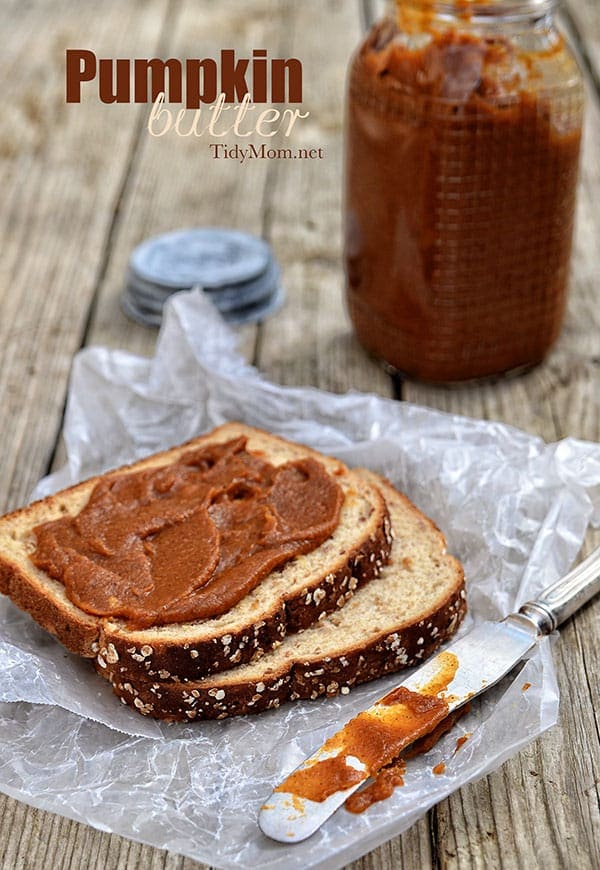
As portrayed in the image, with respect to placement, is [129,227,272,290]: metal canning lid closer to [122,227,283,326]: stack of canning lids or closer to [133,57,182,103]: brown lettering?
[122,227,283,326]: stack of canning lids

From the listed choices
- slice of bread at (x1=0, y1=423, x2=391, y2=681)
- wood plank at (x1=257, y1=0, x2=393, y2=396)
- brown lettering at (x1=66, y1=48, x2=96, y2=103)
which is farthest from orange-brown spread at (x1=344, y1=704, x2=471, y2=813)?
brown lettering at (x1=66, y1=48, x2=96, y2=103)

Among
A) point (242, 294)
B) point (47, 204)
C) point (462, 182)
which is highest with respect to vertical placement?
point (462, 182)

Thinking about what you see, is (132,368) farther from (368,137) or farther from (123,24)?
(123,24)

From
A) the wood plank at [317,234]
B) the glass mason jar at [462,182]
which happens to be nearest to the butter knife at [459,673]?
the glass mason jar at [462,182]

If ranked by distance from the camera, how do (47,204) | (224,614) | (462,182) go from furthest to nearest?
(47,204) < (462,182) < (224,614)

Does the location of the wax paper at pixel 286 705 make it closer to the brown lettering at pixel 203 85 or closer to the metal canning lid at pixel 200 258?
the metal canning lid at pixel 200 258

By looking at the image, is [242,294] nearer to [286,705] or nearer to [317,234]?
[317,234]

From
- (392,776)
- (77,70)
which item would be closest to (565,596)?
(392,776)
